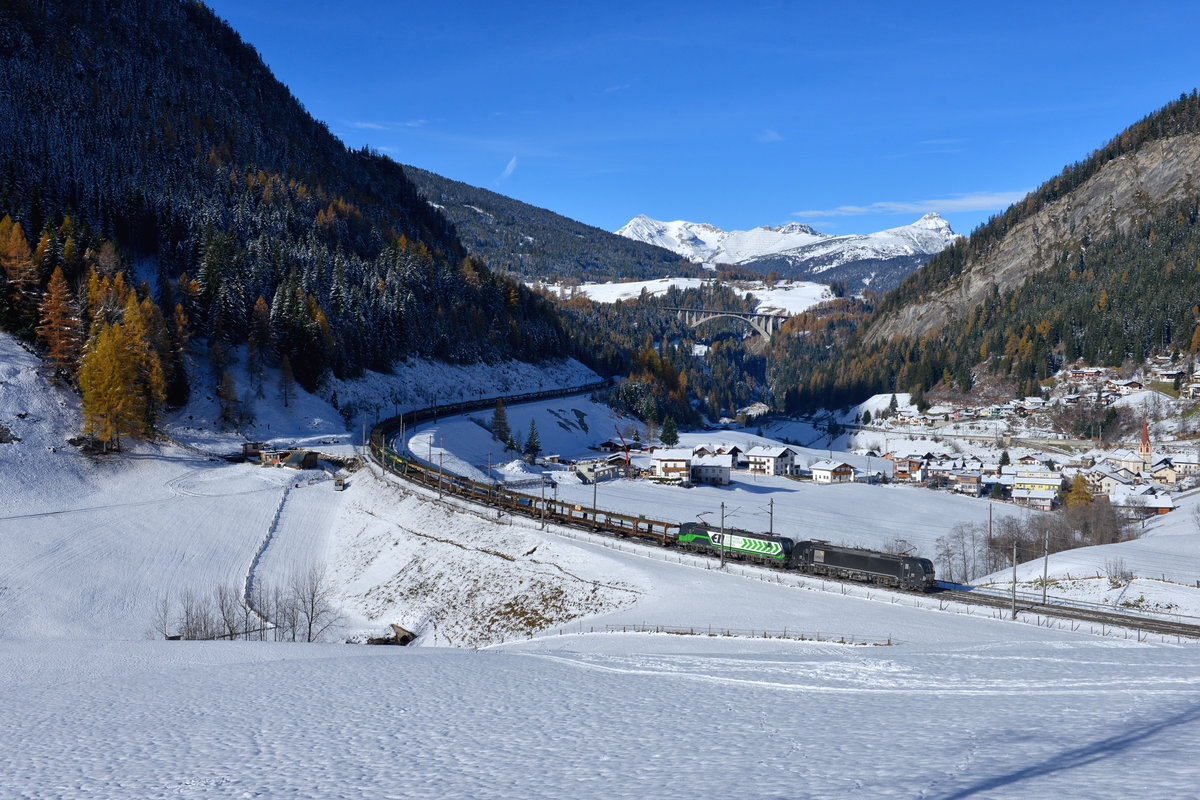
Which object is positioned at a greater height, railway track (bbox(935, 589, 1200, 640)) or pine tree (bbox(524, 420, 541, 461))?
pine tree (bbox(524, 420, 541, 461))

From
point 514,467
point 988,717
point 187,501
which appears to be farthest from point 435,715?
point 514,467

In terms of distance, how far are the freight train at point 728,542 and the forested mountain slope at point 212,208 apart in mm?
40450

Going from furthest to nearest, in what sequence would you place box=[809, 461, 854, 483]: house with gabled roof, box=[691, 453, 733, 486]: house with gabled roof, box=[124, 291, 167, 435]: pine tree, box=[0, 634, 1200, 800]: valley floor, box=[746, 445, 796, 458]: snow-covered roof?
box=[746, 445, 796, 458]: snow-covered roof → box=[809, 461, 854, 483]: house with gabled roof → box=[691, 453, 733, 486]: house with gabled roof → box=[124, 291, 167, 435]: pine tree → box=[0, 634, 1200, 800]: valley floor

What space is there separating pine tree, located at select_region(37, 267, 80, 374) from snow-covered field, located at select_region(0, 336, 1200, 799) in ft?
20.5

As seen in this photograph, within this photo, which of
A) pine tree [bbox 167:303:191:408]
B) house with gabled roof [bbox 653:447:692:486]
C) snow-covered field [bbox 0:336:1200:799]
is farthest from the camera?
house with gabled roof [bbox 653:447:692:486]

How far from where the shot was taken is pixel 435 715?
704 inches

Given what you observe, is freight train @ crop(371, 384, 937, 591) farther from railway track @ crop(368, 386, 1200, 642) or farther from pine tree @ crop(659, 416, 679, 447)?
pine tree @ crop(659, 416, 679, 447)

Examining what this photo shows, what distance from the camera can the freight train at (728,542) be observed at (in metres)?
45.0

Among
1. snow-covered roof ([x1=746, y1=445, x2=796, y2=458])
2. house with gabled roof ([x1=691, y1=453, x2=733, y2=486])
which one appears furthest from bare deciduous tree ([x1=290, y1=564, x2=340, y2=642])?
snow-covered roof ([x1=746, y1=445, x2=796, y2=458])

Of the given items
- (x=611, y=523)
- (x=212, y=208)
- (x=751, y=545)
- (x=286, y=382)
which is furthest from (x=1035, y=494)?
(x=212, y=208)

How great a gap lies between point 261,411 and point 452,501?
122 feet

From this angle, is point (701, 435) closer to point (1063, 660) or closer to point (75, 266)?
point (75, 266)

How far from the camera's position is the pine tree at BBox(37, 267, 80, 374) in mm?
71875

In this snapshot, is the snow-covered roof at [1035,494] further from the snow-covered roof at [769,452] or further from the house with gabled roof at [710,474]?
the house with gabled roof at [710,474]
